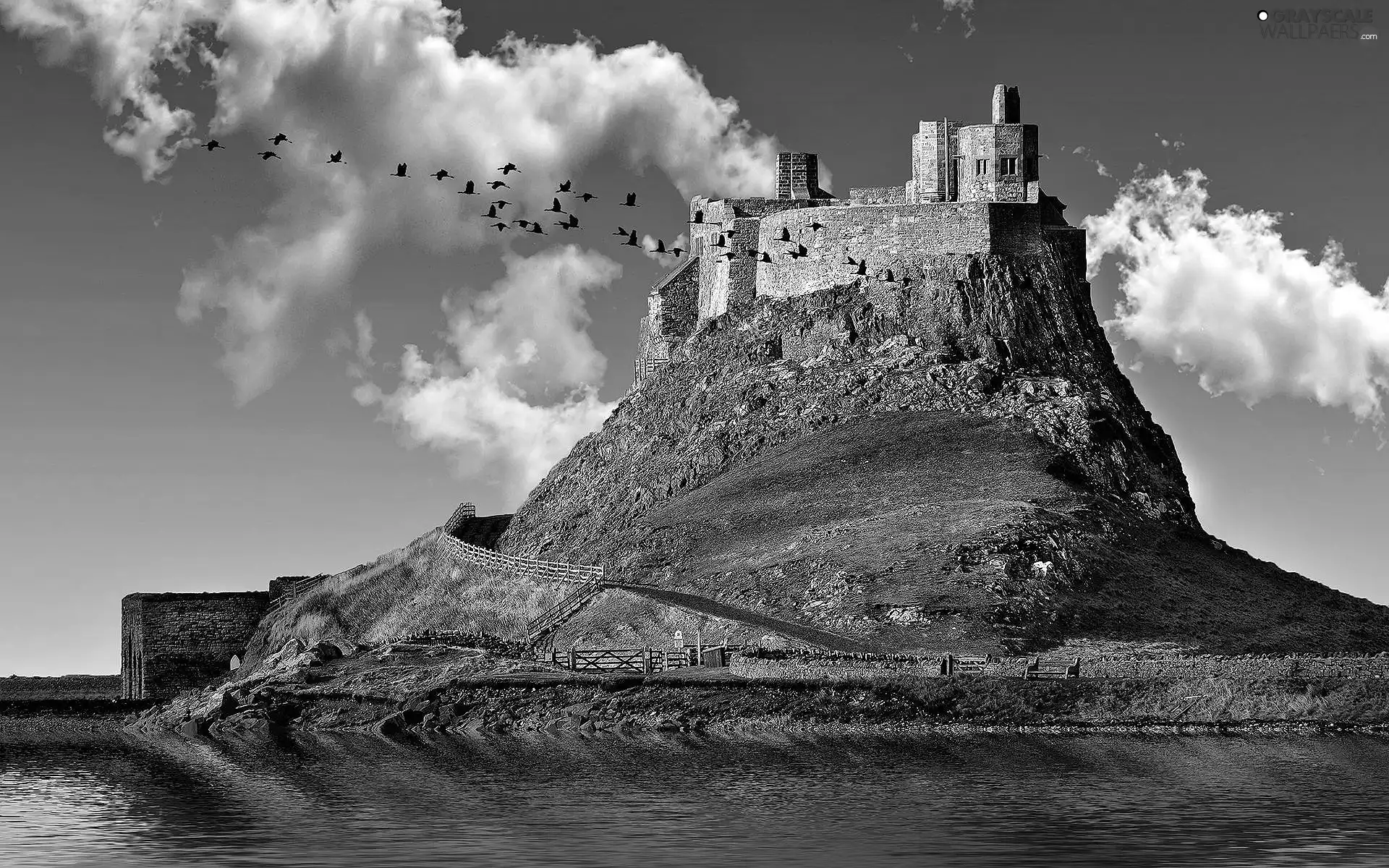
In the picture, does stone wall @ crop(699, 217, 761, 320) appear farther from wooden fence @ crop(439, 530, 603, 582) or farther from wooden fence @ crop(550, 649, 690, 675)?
wooden fence @ crop(550, 649, 690, 675)

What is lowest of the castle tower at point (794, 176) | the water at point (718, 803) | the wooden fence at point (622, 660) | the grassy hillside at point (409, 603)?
the water at point (718, 803)

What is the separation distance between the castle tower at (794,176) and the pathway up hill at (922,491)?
9906mm

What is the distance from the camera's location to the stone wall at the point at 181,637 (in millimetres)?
115000

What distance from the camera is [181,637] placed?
4567 inches

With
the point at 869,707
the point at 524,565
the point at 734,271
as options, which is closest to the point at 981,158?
the point at 734,271

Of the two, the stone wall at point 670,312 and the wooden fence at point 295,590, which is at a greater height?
the stone wall at point 670,312

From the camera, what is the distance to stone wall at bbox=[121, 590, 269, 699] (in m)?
115

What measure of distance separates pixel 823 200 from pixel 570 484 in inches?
938

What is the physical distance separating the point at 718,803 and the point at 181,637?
6156 centimetres

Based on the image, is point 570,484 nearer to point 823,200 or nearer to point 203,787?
point 823,200

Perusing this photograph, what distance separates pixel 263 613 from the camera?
389 feet

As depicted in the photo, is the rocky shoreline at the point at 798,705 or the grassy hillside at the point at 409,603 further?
the grassy hillside at the point at 409,603

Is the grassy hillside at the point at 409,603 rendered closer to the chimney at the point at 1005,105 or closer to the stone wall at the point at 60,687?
the stone wall at the point at 60,687

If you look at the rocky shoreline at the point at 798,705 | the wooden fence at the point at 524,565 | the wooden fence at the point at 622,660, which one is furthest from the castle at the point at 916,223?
the rocky shoreline at the point at 798,705
